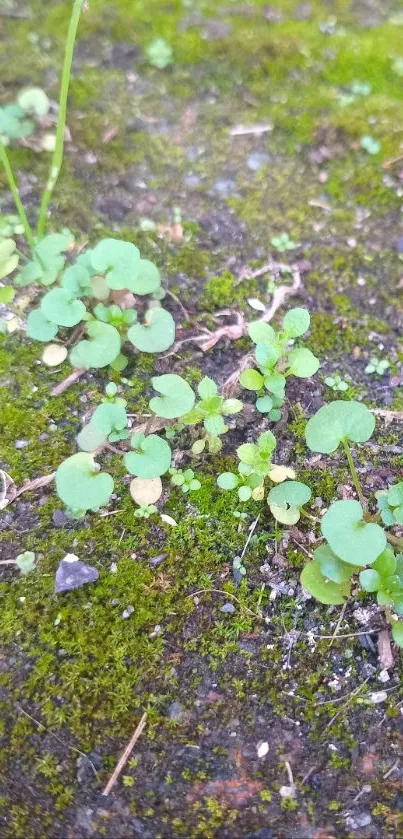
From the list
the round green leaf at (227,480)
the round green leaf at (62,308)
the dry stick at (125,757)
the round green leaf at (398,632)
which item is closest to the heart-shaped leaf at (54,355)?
the round green leaf at (62,308)

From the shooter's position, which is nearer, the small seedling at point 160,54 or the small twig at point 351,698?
the small twig at point 351,698

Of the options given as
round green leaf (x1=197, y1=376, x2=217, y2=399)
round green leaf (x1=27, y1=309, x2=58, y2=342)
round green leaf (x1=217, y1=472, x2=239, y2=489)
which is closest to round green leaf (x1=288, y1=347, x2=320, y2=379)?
round green leaf (x1=197, y1=376, x2=217, y2=399)

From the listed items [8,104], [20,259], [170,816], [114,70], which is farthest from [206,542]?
[114,70]

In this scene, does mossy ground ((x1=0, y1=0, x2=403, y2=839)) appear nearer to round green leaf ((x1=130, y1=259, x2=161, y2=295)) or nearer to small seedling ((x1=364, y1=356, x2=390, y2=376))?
small seedling ((x1=364, y1=356, x2=390, y2=376))

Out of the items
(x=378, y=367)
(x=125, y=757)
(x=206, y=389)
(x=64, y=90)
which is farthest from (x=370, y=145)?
(x=125, y=757)

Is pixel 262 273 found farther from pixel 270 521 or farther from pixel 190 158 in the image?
pixel 270 521

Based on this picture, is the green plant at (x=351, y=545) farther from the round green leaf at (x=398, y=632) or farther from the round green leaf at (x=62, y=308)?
the round green leaf at (x=62, y=308)

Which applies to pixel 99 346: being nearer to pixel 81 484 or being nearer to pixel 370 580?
pixel 81 484
